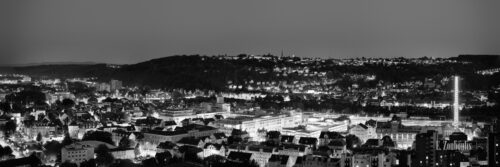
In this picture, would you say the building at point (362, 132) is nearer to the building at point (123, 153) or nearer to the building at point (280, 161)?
the building at point (280, 161)

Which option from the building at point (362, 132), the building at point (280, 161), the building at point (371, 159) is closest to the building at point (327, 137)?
the building at point (362, 132)

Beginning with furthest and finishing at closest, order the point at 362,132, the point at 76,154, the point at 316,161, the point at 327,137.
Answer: the point at 362,132 → the point at 327,137 → the point at 76,154 → the point at 316,161

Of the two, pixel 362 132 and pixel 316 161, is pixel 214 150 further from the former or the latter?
pixel 362 132

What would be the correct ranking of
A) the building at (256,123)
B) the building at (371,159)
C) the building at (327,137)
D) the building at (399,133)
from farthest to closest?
the building at (256,123)
the building at (399,133)
the building at (327,137)
the building at (371,159)

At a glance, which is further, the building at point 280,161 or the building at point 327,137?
the building at point 327,137

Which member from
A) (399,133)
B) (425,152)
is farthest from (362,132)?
(425,152)

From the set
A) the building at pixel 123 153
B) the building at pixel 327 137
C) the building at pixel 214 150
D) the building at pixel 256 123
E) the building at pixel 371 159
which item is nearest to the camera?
the building at pixel 371 159

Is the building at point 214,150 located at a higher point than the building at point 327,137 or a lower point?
lower

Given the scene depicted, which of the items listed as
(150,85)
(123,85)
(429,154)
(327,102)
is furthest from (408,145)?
(123,85)
